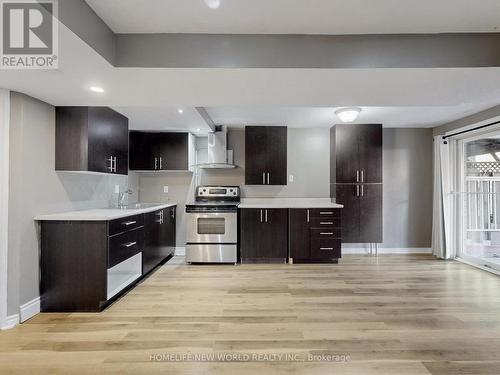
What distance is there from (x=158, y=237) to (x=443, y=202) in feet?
14.8

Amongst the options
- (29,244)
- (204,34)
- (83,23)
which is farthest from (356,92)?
(29,244)

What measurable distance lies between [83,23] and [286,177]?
351cm

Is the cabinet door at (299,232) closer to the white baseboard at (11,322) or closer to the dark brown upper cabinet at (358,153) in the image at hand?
the dark brown upper cabinet at (358,153)

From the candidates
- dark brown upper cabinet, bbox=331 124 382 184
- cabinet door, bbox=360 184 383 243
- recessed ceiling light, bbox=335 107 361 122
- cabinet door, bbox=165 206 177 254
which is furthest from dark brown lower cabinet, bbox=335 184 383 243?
cabinet door, bbox=165 206 177 254

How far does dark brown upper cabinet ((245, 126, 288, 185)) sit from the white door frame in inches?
119

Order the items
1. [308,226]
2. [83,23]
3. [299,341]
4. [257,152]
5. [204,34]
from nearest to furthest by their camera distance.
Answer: [83,23], [204,34], [299,341], [308,226], [257,152]

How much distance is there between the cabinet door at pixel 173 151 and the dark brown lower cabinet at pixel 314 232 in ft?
6.52

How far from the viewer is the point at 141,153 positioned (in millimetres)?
4398

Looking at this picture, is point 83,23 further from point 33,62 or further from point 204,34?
point 204,34

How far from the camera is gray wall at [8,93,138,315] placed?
2.28 meters

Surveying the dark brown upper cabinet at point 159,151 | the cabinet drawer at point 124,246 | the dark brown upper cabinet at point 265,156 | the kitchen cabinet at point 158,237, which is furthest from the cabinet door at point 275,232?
the cabinet drawer at point 124,246

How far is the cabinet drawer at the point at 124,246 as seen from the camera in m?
2.60

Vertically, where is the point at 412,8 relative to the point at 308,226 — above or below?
above

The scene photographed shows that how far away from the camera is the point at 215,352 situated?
6.22ft
